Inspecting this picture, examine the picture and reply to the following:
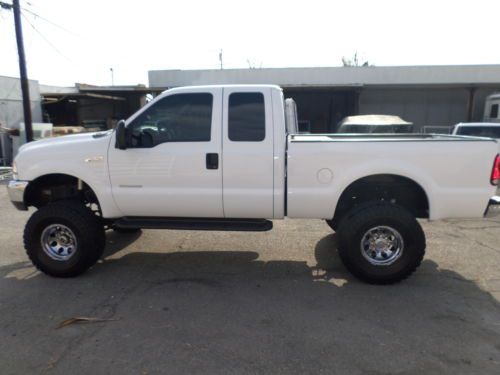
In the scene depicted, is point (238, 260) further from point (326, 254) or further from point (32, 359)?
point (32, 359)

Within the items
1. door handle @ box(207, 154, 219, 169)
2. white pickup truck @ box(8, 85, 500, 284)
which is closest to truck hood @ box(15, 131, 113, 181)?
white pickup truck @ box(8, 85, 500, 284)

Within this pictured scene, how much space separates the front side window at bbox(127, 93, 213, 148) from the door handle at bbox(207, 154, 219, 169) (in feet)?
0.75

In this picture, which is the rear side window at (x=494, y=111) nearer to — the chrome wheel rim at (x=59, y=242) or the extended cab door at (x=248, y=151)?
the extended cab door at (x=248, y=151)

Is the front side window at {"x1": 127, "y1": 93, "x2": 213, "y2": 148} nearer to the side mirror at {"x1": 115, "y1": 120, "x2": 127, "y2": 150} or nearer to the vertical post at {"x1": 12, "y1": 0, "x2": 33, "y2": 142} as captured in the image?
the side mirror at {"x1": 115, "y1": 120, "x2": 127, "y2": 150}

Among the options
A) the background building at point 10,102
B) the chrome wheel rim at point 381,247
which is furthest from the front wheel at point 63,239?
the background building at point 10,102

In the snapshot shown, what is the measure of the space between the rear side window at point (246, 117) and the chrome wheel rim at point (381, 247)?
165cm

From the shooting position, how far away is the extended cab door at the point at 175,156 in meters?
4.53

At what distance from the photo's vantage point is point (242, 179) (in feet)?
14.8

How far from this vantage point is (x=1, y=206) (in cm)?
883

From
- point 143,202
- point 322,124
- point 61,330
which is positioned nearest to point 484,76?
point 322,124

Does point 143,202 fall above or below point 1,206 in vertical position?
above

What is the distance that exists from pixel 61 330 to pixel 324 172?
298cm

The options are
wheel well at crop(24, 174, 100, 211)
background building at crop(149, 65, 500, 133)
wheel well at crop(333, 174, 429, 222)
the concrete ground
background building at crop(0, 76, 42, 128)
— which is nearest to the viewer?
the concrete ground

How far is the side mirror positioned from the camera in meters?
4.39
